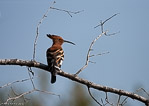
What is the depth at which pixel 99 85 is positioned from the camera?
5879mm

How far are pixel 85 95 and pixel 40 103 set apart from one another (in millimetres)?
4492

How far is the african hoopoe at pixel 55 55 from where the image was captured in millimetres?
6578

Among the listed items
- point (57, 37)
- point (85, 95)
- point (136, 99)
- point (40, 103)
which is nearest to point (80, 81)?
point (136, 99)

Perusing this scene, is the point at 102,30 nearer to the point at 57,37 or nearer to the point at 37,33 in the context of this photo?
the point at 37,33

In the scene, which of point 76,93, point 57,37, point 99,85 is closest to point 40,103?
point 76,93

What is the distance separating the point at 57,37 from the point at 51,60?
A: 674 millimetres

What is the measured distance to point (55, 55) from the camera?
23.6 feet

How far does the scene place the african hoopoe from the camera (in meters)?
6.58

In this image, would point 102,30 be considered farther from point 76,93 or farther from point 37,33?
point 76,93

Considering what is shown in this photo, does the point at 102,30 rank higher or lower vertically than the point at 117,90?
higher

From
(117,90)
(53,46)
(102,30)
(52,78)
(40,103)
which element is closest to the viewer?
(117,90)

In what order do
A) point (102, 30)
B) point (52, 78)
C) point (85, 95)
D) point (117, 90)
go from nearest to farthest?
1. point (117, 90)
2. point (102, 30)
3. point (52, 78)
4. point (85, 95)

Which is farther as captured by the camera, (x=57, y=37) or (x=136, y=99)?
(x=57, y=37)

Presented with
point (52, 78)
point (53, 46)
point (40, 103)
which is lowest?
point (40, 103)
